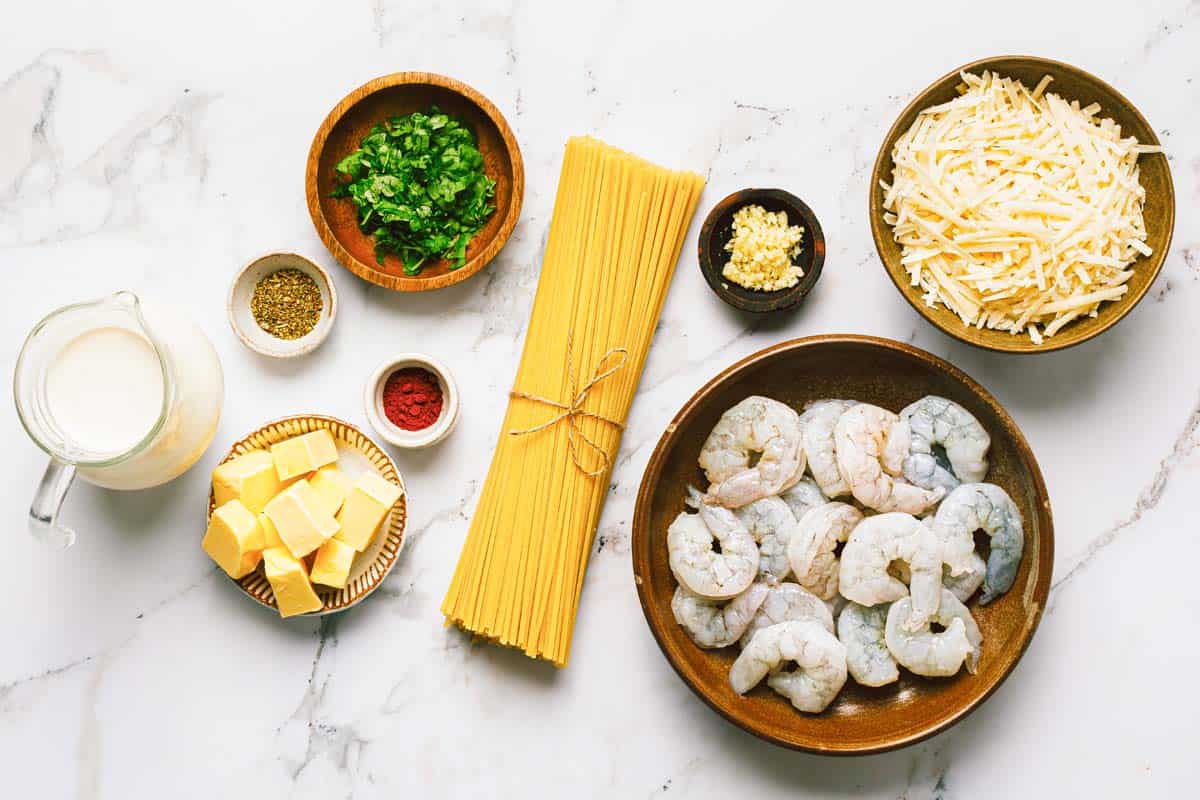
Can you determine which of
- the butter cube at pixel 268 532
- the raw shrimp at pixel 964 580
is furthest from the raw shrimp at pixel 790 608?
the butter cube at pixel 268 532

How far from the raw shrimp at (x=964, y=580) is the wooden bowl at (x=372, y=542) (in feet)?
3.79

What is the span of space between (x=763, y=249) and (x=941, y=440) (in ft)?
1.79

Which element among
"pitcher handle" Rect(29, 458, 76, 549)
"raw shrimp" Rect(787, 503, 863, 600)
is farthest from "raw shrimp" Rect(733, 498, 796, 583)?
"pitcher handle" Rect(29, 458, 76, 549)

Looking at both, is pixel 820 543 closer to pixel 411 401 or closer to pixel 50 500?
pixel 411 401

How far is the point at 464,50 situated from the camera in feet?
6.96

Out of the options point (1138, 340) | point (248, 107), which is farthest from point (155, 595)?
point (1138, 340)

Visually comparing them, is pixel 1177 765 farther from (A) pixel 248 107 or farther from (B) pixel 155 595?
(A) pixel 248 107

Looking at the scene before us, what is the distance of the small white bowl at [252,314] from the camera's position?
202 centimetres

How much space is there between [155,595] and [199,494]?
25 centimetres

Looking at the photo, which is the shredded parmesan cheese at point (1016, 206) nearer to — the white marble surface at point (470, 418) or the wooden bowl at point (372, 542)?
the white marble surface at point (470, 418)

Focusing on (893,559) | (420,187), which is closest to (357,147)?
(420,187)

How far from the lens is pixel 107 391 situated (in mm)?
1881

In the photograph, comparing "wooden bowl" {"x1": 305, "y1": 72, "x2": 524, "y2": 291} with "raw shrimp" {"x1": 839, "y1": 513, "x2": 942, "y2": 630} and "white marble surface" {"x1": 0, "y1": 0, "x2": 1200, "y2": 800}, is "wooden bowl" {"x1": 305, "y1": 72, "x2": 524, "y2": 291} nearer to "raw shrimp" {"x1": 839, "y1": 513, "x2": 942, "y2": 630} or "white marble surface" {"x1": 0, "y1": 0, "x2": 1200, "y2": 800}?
"white marble surface" {"x1": 0, "y1": 0, "x2": 1200, "y2": 800}

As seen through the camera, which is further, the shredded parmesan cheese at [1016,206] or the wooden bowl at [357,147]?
the wooden bowl at [357,147]
